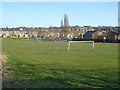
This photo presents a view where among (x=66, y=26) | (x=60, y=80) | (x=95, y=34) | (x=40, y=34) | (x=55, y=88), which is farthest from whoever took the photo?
(x=40, y=34)

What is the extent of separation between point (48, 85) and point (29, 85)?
0.73 m

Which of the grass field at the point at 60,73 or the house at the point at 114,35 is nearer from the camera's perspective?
the grass field at the point at 60,73

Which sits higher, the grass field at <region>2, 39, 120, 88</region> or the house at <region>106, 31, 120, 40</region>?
the house at <region>106, 31, 120, 40</region>

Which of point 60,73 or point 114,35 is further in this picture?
point 114,35

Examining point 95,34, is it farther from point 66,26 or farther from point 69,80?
point 69,80

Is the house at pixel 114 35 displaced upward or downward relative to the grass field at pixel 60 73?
upward

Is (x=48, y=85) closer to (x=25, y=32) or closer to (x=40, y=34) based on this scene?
(x=40, y=34)

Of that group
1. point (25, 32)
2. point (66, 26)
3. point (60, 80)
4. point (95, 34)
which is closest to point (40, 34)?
point (25, 32)

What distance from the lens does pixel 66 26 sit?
5000 inches

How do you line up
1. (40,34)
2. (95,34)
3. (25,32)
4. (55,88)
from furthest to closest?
(25,32)
(40,34)
(95,34)
(55,88)

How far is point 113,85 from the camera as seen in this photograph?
886 centimetres

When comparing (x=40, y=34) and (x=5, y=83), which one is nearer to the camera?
(x=5, y=83)

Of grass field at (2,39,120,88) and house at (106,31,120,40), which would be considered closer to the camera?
grass field at (2,39,120,88)

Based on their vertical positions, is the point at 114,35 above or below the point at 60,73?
above
